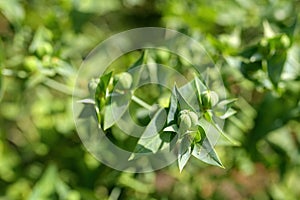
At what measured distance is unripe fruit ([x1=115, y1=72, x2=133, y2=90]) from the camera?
1186 millimetres

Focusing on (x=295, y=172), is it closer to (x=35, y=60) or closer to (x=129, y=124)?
(x=129, y=124)

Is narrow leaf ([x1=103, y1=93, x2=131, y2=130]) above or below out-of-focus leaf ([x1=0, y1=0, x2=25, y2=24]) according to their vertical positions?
above

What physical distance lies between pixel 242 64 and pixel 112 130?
0.36 m

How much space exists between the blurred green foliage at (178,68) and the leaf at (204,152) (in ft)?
1.31

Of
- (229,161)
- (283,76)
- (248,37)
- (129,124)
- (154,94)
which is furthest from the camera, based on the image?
(248,37)

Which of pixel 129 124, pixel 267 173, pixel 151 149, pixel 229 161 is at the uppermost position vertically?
pixel 151 149

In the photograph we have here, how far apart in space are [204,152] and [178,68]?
0.49 m

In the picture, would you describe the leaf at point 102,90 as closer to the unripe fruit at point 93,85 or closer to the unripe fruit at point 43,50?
the unripe fruit at point 93,85

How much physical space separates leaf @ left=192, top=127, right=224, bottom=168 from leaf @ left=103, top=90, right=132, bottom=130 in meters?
0.20

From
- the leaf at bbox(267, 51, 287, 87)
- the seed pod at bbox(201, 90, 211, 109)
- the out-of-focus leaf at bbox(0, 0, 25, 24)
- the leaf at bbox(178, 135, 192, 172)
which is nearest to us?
the leaf at bbox(178, 135, 192, 172)

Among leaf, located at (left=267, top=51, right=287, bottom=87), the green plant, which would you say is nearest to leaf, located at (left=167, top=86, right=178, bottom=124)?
the green plant

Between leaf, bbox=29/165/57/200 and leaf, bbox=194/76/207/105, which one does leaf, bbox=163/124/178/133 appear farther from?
leaf, bbox=29/165/57/200

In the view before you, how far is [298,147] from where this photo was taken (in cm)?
173

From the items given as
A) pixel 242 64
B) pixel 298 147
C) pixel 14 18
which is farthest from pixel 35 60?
pixel 298 147
